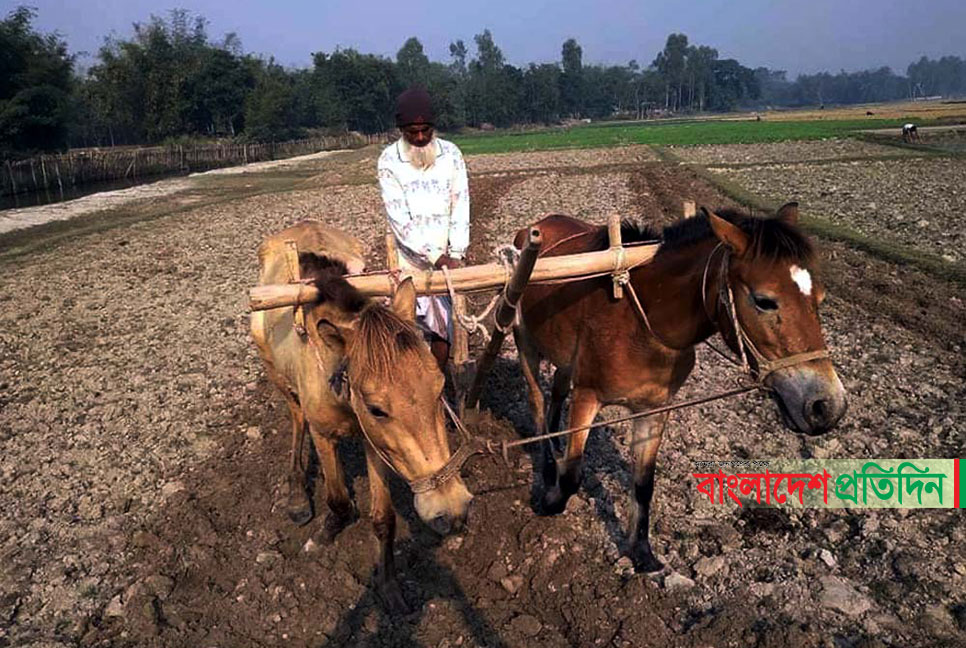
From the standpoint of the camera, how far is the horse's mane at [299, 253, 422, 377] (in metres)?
3.17

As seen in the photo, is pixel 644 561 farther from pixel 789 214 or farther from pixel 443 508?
pixel 789 214

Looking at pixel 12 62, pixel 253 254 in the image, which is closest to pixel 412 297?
pixel 253 254

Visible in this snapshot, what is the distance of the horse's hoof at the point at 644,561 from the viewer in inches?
168

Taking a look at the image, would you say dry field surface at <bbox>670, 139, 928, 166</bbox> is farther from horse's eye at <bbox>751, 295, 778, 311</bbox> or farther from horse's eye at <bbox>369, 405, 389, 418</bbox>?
horse's eye at <bbox>369, 405, 389, 418</bbox>

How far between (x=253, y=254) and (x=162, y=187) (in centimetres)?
2518

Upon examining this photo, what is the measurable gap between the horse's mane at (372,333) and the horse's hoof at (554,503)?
204 centimetres

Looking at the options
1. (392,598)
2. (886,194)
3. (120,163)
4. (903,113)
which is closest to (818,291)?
(392,598)

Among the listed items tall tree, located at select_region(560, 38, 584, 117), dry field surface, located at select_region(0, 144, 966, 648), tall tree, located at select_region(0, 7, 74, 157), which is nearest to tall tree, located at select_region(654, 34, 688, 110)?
tall tree, located at select_region(560, 38, 584, 117)

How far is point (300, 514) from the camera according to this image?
5055 millimetres

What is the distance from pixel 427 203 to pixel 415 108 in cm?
72

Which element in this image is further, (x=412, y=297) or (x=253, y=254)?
(x=253, y=254)

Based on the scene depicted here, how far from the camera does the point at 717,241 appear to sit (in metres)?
3.60

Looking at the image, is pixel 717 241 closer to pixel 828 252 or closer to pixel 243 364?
pixel 243 364

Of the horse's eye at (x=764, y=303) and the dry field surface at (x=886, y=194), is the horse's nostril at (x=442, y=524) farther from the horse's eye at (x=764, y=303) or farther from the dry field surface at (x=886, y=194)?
the dry field surface at (x=886, y=194)
